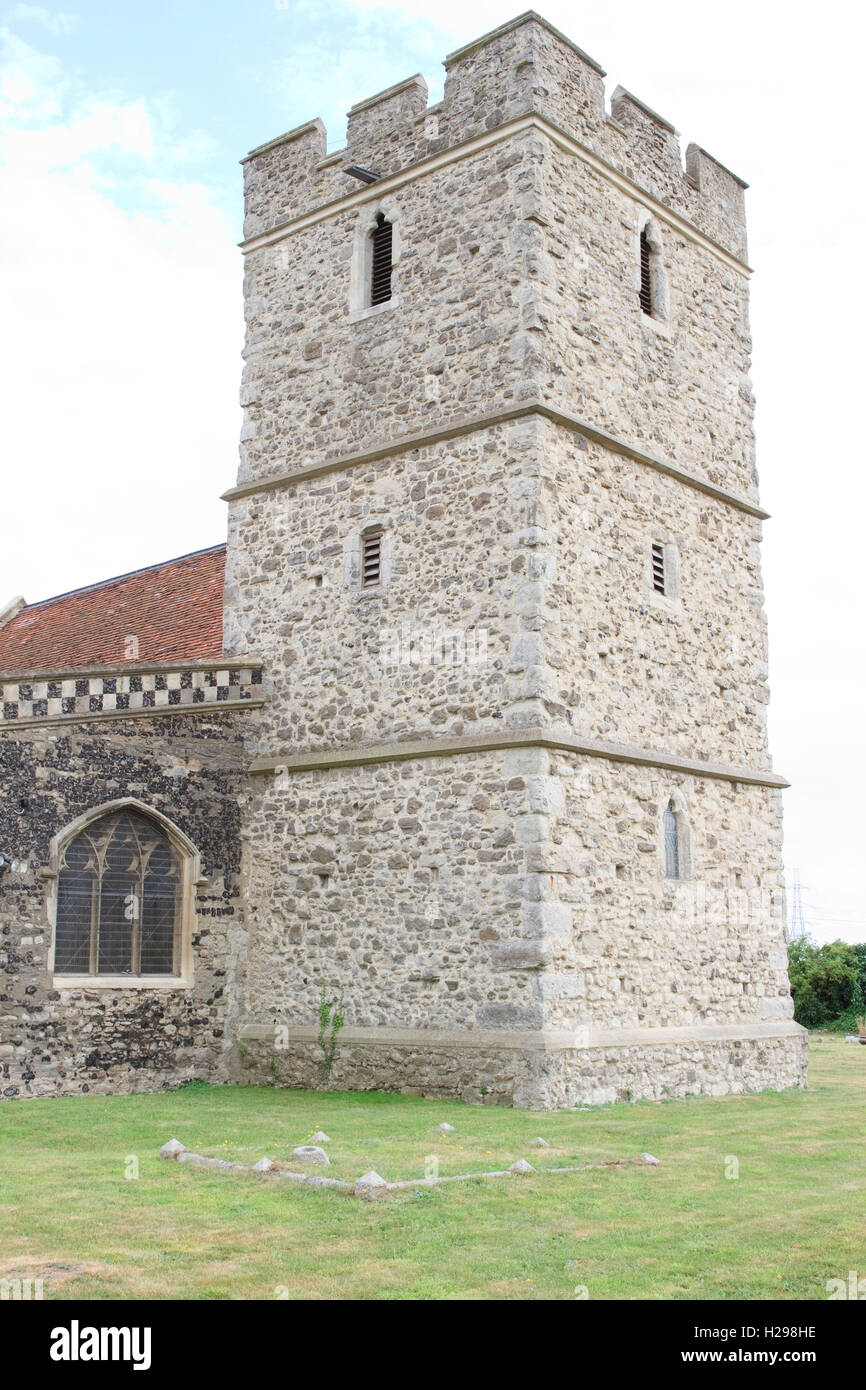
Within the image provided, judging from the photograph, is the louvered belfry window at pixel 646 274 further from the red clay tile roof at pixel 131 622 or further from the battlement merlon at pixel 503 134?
the red clay tile roof at pixel 131 622

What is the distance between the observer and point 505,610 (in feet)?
45.8

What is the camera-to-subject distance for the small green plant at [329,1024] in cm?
1446

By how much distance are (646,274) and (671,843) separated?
725 centimetres

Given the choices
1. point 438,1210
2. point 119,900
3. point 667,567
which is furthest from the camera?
point 667,567

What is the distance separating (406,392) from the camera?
15.5 metres

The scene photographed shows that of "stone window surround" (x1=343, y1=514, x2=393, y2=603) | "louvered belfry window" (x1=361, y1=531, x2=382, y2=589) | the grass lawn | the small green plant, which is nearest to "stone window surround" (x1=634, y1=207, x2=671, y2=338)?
"stone window surround" (x1=343, y1=514, x2=393, y2=603)

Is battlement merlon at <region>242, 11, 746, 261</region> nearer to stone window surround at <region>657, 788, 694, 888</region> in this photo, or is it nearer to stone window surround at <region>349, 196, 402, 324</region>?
stone window surround at <region>349, 196, 402, 324</region>

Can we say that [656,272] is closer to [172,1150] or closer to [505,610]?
[505,610]

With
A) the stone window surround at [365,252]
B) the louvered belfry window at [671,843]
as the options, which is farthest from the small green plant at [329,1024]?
the stone window surround at [365,252]

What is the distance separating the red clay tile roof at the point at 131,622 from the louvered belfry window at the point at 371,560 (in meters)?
2.53

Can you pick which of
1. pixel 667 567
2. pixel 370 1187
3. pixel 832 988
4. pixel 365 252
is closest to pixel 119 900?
pixel 667 567

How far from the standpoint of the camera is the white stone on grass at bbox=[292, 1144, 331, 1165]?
8914mm

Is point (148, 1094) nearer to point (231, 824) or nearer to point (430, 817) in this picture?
point (231, 824)
